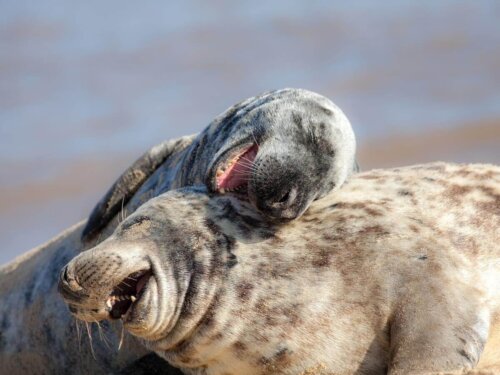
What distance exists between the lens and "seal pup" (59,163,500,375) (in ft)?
16.0

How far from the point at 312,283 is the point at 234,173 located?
0.75 metres

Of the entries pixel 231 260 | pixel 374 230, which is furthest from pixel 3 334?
pixel 374 230

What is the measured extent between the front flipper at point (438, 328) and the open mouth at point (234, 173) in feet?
2.94

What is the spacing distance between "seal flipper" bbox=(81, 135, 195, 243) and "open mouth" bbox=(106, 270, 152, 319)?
5.91ft

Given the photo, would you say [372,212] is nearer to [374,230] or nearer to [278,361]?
[374,230]

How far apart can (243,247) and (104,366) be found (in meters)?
1.60

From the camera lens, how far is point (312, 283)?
16.4 feet

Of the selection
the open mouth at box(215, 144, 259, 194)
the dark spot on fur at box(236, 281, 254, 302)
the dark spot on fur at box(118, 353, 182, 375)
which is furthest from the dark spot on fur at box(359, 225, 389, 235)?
the dark spot on fur at box(118, 353, 182, 375)

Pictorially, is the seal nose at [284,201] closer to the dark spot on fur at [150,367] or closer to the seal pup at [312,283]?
the seal pup at [312,283]

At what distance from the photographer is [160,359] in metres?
5.97

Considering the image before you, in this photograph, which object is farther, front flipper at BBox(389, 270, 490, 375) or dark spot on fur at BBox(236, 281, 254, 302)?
dark spot on fur at BBox(236, 281, 254, 302)

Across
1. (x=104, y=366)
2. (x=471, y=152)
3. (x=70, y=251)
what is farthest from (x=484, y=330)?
(x=471, y=152)

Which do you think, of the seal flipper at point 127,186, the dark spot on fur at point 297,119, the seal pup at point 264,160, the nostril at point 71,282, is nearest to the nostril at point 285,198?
the seal pup at point 264,160

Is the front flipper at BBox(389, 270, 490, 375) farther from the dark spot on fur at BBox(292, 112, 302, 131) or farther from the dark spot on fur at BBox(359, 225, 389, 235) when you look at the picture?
the dark spot on fur at BBox(292, 112, 302, 131)
